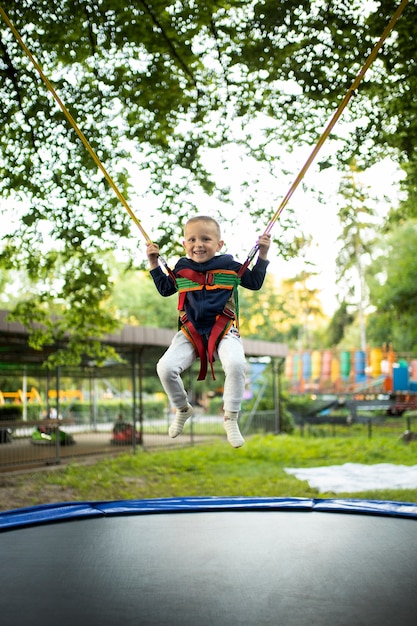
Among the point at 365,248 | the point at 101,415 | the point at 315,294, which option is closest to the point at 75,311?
the point at 101,415

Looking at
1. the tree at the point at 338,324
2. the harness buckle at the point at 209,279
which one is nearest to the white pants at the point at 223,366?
the harness buckle at the point at 209,279

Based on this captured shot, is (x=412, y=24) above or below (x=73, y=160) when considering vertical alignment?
above

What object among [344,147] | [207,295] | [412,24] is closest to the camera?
[207,295]

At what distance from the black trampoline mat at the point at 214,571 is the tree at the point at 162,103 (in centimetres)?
263

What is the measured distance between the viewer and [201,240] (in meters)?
2.59

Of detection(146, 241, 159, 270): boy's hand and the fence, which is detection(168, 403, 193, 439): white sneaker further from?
the fence

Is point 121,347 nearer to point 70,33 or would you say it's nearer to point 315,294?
point 70,33

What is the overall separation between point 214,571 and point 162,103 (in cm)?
397

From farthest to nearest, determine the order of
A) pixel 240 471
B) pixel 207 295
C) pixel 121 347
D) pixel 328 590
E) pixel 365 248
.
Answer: pixel 365 248 → pixel 121 347 → pixel 240 471 → pixel 207 295 → pixel 328 590

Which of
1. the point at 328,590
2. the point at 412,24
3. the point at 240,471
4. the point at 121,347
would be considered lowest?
the point at 240,471

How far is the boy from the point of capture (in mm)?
2547

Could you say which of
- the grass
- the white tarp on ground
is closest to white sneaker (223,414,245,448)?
the grass

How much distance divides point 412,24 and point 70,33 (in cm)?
262

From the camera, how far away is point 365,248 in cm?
2333
